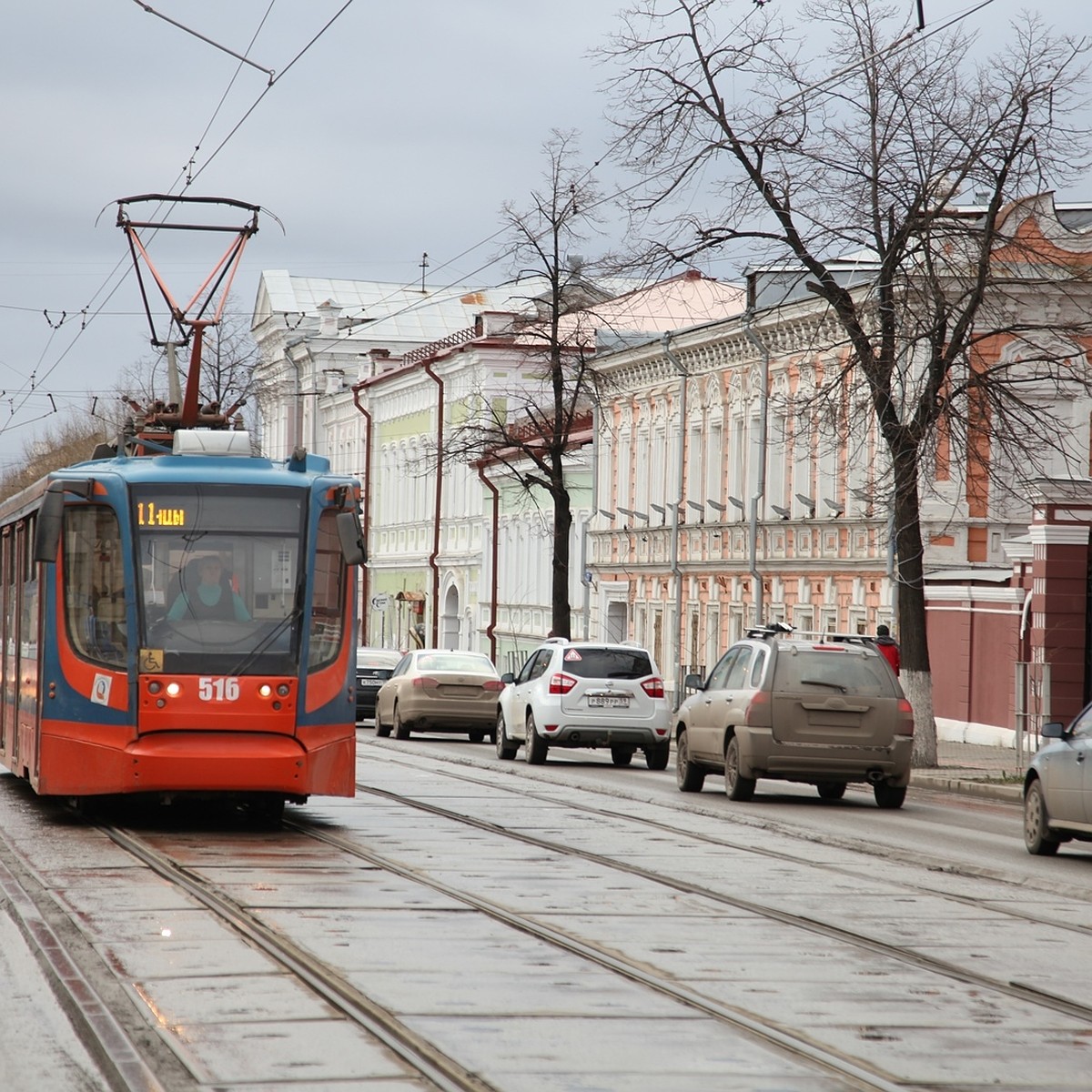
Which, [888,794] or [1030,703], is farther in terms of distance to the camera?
[1030,703]

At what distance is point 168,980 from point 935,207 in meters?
22.4

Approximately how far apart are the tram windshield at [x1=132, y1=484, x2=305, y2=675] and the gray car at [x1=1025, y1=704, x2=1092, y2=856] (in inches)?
232

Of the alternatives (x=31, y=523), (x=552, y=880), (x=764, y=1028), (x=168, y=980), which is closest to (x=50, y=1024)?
(x=168, y=980)

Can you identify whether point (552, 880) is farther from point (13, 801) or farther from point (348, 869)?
point (13, 801)

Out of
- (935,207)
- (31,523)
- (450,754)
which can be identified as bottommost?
(450,754)

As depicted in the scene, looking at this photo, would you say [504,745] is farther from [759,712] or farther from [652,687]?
[759,712]

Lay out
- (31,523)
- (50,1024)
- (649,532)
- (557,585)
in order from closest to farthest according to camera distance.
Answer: (50,1024) < (31,523) < (557,585) < (649,532)

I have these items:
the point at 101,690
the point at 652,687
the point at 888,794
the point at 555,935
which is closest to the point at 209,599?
the point at 101,690

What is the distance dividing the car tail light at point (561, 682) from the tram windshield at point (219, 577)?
13481 mm

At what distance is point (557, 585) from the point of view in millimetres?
48031

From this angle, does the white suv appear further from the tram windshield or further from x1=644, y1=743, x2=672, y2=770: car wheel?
the tram windshield

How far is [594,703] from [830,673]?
7.70 meters

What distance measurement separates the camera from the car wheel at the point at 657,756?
97.6ft

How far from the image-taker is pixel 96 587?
1580 cm
